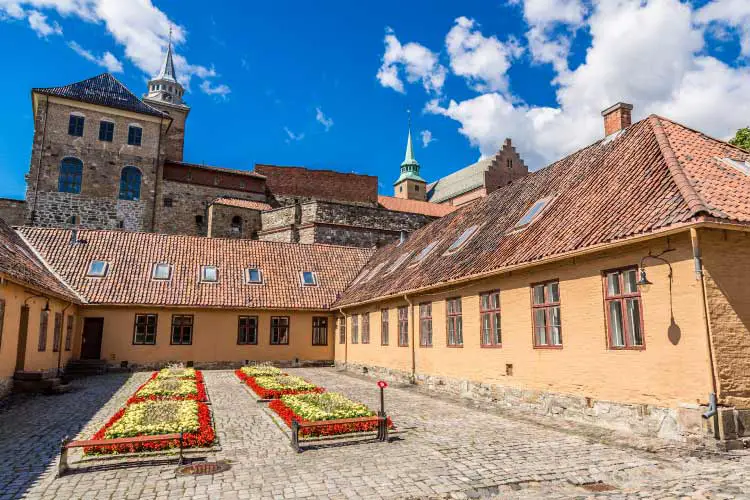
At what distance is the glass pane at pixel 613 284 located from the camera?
31.6ft

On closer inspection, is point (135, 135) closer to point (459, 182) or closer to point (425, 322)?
point (425, 322)

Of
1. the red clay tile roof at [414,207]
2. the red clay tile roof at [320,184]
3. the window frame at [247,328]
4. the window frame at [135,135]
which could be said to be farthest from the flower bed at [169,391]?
the red clay tile roof at [414,207]

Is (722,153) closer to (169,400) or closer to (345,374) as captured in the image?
(169,400)

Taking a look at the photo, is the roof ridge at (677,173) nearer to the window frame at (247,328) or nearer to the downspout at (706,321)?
the downspout at (706,321)

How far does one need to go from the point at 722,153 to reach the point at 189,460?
12.2 meters

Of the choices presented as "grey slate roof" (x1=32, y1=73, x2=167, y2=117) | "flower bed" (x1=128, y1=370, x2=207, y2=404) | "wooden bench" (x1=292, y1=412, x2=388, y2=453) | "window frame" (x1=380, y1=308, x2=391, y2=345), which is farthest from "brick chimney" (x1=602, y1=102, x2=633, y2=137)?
"grey slate roof" (x1=32, y1=73, x2=167, y2=117)

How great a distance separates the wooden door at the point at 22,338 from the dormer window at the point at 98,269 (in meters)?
8.54

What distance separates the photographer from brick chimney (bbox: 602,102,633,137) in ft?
52.3

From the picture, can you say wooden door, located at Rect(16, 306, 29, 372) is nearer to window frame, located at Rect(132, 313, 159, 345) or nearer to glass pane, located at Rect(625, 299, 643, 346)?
window frame, located at Rect(132, 313, 159, 345)

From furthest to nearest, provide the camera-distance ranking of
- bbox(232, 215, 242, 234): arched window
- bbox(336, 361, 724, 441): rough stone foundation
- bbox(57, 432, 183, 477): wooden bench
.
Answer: bbox(232, 215, 242, 234): arched window → bbox(336, 361, 724, 441): rough stone foundation → bbox(57, 432, 183, 477): wooden bench

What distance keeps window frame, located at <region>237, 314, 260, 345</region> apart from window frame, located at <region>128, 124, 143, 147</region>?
25456mm

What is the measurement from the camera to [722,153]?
11.3 m

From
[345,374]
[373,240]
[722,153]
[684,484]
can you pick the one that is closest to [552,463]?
[684,484]

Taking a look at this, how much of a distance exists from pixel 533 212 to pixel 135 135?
3855cm
